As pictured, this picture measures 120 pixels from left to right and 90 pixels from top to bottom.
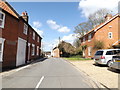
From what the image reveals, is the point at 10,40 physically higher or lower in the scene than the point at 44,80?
higher

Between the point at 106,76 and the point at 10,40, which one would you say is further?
the point at 10,40

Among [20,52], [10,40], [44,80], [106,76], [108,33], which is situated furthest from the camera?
[108,33]

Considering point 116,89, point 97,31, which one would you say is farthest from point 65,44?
point 116,89

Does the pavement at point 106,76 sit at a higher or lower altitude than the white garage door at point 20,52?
lower

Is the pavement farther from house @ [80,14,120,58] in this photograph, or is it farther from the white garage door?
house @ [80,14,120,58]

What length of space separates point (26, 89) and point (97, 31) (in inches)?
919

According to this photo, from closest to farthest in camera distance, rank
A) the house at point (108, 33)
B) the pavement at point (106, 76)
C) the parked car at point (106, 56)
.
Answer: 1. the pavement at point (106, 76)
2. the parked car at point (106, 56)
3. the house at point (108, 33)

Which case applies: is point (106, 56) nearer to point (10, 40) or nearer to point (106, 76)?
point (106, 76)

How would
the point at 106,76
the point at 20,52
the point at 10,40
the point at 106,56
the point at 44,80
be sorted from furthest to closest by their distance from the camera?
the point at 20,52, the point at 106,56, the point at 10,40, the point at 106,76, the point at 44,80

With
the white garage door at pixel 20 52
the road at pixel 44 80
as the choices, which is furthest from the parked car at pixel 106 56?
the white garage door at pixel 20 52

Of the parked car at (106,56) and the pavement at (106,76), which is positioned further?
the parked car at (106,56)

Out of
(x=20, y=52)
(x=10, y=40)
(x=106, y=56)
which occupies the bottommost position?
(x=106, y=56)

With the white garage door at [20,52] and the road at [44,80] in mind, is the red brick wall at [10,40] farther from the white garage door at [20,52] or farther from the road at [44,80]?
the road at [44,80]

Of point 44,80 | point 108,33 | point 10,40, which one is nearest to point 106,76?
point 44,80
